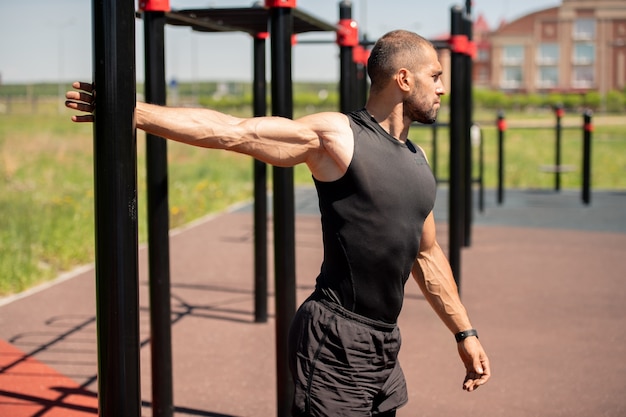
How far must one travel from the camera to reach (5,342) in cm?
670

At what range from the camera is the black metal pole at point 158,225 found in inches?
187

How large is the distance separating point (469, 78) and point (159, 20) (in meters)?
6.49

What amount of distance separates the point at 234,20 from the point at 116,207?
3751 mm

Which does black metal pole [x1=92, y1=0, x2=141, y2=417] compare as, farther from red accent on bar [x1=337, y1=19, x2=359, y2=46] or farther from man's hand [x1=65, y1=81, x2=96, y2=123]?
red accent on bar [x1=337, y1=19, x2=359, y2=46]

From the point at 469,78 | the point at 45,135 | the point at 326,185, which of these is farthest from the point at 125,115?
the point at 45,135

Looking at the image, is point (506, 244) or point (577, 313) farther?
point (506, 244)

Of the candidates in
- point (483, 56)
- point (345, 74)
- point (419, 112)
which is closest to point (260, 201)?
point (345, 74)

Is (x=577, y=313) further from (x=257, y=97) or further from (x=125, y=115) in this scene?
(x=125, y=115)

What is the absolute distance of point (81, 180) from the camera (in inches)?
813

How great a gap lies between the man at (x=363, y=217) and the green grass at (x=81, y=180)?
19.6 ft

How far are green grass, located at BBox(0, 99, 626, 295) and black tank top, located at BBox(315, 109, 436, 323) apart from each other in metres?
6.02

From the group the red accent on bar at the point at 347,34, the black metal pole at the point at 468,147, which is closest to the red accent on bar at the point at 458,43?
the red accent on bar at the point at 347,34

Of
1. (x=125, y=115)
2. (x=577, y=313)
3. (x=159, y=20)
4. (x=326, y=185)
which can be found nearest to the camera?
(x=125, y=115)

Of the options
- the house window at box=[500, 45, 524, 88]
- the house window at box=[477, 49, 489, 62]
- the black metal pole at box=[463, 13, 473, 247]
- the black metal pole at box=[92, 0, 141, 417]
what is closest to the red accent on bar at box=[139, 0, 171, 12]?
the black metal pole at box=[92, 0, 141, 417]
